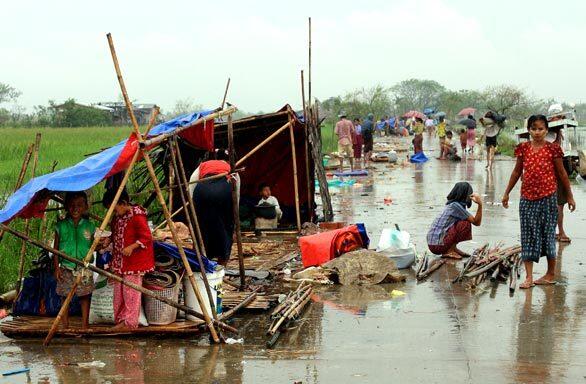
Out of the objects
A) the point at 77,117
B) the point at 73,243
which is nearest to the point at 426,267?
the point at 73,243

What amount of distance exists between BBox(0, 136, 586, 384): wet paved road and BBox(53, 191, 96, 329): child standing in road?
488 mm

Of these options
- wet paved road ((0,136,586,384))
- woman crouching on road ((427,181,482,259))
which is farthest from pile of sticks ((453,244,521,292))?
woman crouching on road ((427,181,482,259))

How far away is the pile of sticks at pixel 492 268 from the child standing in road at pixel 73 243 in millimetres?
3919

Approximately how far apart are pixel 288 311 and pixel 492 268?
2.95m

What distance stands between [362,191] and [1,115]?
6282 centimetres

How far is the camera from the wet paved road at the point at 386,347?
20.2ft

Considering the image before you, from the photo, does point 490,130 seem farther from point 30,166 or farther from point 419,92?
point 419,92

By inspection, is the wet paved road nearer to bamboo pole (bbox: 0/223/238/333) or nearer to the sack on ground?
bamboo pole (bbox: 0/223/238/333)

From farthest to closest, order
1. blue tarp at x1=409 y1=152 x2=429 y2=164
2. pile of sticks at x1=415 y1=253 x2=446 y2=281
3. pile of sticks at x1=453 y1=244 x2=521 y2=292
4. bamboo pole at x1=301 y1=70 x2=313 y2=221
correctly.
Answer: blue tarp at x1=409 y1=152 x2=429 y2=164 → bamboo pole at x1=301 y1=70 x2=313 y2=221 → pile of sticks at x1=415 y1=253 x2=446 y2=281 → pile of sticks at x1=453 y1=244 x2=521 y2=292

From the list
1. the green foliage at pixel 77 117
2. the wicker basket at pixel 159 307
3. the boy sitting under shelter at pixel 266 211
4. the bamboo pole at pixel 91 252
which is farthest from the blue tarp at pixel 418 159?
the green foliage at pixel 77 117

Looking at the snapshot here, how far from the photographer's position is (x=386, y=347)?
22.5 feet

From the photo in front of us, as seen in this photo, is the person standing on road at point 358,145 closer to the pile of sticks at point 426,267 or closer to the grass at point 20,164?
the grass at point 20,164

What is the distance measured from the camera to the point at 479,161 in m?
29.2

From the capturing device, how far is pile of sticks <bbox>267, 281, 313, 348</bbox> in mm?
7078
